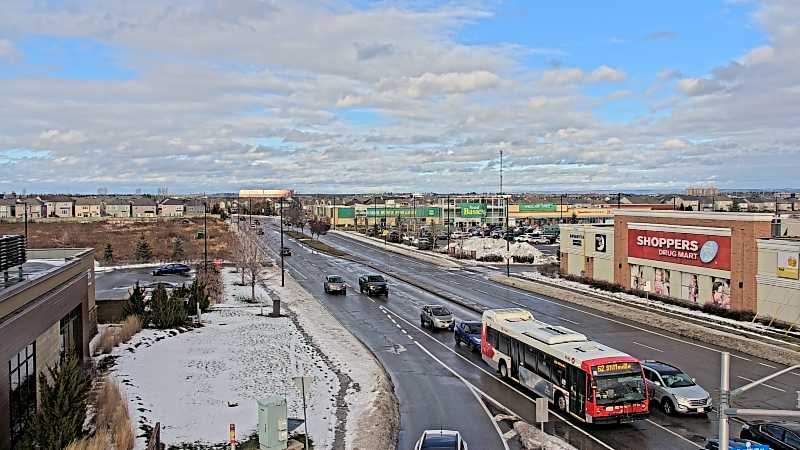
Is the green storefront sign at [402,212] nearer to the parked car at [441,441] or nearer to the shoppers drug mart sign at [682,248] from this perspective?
the shoppers drug mart sign at [682,248]

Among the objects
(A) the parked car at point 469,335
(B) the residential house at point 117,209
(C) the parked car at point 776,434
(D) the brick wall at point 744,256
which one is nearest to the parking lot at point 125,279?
(A) the parked car at point 469,335

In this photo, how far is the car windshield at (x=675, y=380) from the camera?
68.4ft

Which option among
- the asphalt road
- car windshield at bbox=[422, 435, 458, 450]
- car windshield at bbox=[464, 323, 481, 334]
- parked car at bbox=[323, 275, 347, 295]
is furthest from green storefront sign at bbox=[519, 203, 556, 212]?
car windshield at bbox=[422, 435, 458, 450]

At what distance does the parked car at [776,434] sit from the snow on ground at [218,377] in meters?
10.9

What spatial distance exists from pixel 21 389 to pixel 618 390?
1569cm

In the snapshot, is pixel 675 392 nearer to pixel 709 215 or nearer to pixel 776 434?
pixel 776 434

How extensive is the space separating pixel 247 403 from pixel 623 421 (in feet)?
36.1

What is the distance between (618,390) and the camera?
18.7m

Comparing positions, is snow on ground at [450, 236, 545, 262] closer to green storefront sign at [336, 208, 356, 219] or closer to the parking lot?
the parking lot

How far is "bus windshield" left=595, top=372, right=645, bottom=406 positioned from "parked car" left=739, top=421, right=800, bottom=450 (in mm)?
2788

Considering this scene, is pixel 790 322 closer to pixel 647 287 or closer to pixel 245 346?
pixel 647 287

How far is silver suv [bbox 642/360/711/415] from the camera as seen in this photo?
19.9m

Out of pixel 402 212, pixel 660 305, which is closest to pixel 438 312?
pixel 660 305

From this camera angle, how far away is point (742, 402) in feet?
70.3
